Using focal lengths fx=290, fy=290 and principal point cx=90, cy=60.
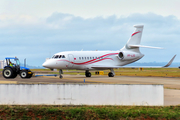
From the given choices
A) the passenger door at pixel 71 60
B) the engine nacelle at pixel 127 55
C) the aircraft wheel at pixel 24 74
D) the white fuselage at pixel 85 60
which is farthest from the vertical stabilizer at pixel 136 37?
the aircraft wheel at pixel 24 74

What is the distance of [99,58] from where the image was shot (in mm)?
47188

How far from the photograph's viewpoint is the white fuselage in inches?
1652

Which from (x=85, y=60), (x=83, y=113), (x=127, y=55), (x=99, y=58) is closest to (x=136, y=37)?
(x=127, y=55)

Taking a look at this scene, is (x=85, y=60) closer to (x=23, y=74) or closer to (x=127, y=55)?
(x=127, y=55)

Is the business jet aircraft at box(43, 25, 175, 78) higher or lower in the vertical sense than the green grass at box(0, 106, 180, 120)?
higher

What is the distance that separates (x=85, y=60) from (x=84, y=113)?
30817mm

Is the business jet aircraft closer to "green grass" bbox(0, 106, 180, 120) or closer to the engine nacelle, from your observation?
the engine nacelle

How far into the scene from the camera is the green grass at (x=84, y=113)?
14312mm

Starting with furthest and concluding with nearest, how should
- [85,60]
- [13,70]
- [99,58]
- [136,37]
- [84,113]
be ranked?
[136,37] < [99,58] < [85,60] < [13,70] < [84,113]

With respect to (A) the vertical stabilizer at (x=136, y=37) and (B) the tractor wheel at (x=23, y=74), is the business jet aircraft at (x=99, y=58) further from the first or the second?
(B) the tractor wheel at (x=23, y=74)

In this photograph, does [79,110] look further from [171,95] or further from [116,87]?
[171,95]

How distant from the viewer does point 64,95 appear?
1591cm

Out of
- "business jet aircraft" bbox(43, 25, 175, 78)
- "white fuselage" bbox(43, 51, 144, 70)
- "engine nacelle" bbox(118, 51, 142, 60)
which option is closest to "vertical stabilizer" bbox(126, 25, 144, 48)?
"business jet aircraft" bbox(43, 25, 175, 78)

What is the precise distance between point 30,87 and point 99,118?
14.1ft
